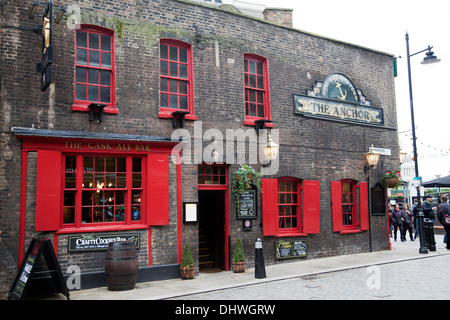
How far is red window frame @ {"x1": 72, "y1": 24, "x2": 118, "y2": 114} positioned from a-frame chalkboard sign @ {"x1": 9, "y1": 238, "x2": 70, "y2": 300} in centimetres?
330

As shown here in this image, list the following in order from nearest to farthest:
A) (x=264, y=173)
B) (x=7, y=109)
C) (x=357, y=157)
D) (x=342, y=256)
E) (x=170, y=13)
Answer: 1. (x=7, y=109)
2. (x=170, y=13)
3. (x=264, y=173)
4. (x=342, y=256)
5. (x=357, y=157)

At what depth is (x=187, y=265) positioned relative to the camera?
10406 mm

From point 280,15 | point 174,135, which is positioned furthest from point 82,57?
point 280,15

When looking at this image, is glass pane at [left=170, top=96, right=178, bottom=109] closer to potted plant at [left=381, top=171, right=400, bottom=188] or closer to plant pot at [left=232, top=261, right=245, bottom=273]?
plant pot at [left=232, top=261, right=245, bottom=273]

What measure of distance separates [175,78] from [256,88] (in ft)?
8.98

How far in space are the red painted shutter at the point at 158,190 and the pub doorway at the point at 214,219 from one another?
1246mm

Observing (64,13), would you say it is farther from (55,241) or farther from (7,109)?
(55,241)

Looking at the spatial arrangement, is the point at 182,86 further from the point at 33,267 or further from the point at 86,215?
the point at 33,267

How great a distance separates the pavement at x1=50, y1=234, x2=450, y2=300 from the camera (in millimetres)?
8688

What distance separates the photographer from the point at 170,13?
11.3 m

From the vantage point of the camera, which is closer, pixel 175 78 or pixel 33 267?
pixel 33 267

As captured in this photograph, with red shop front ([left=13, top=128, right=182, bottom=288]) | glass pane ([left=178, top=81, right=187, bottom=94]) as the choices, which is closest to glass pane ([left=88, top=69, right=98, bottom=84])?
red shop front ([left=13, top=128, right=182, bottom=288])

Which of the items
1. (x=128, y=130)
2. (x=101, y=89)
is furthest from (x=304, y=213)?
(x=101, y=89)

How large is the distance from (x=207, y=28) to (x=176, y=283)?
694cm
